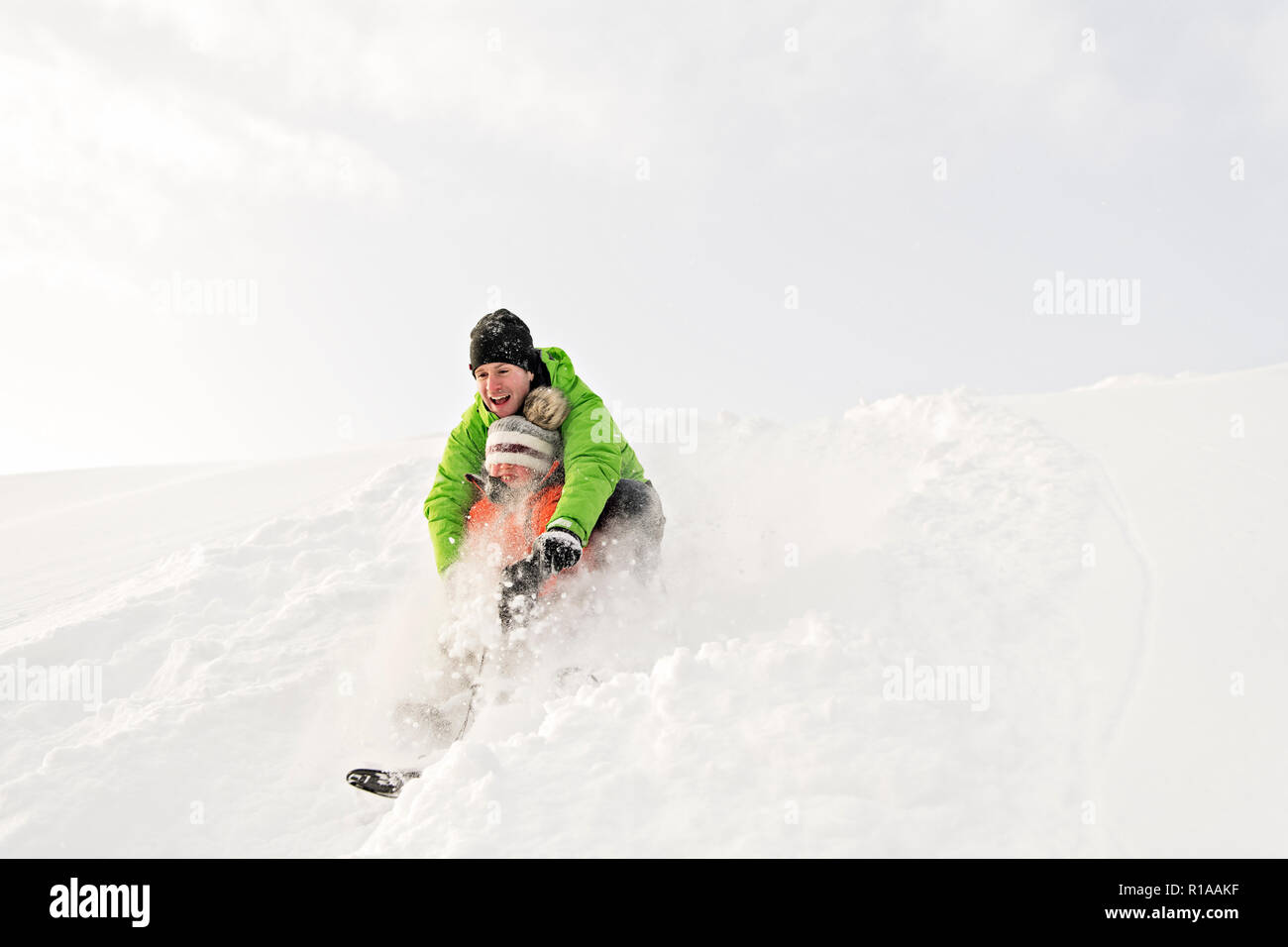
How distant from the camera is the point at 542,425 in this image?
3.65m

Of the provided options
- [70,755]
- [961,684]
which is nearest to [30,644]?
[70,755]

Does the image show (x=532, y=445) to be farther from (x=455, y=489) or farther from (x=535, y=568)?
(x=535, y=568)

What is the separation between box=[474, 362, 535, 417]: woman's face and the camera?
372 cm

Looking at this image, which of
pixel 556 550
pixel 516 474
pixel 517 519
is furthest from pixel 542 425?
pixel 556 550

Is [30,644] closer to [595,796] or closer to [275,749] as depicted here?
[275,749]

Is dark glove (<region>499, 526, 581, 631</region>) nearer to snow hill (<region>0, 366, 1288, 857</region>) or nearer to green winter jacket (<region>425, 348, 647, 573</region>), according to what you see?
green winter jacket (<region>425, 348, 647, 573</region>)

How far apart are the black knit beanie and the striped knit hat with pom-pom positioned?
306 millimetres

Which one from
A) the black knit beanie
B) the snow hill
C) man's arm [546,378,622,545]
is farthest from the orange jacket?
the black knit beanie

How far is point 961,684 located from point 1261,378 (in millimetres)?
4638

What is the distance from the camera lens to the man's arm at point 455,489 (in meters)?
3.75

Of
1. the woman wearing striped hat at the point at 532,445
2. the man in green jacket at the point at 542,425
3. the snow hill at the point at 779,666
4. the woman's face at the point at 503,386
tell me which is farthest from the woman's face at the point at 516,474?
the snow hill at the point at 779,666

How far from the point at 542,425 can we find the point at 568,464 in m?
0.28

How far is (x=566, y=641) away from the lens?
10.7 ft

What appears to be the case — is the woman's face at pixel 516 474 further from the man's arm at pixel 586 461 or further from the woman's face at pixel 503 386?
the woman's face at pixel 503 386
